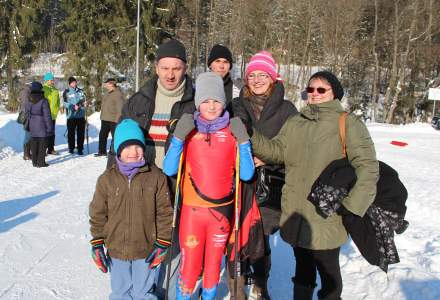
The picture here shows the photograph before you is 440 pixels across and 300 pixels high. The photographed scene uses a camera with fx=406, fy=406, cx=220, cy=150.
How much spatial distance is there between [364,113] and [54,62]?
1020 inches

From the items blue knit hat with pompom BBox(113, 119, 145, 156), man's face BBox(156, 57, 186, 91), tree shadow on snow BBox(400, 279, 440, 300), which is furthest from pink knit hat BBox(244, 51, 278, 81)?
tree shadow on snow BBox(400, 279, 440, 300)

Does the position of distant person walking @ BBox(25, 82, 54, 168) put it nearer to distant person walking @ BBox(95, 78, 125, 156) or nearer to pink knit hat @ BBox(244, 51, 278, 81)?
distant person walking @ BBox(95, 78, 125, 156)

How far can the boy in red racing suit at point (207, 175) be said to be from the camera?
2701 millimetres

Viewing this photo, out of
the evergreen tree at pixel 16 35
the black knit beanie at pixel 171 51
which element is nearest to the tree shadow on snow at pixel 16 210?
the black knit beanie at pixel 171 51

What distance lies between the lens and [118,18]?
28.5 m

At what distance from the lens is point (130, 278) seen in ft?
9.86

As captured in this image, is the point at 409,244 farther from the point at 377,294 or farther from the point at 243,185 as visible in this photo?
the point at 243,185

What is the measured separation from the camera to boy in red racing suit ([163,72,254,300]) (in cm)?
270

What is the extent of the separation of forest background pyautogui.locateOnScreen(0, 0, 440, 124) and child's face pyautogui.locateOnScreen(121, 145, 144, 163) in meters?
26.7

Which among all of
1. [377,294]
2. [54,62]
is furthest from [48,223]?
[54,62]

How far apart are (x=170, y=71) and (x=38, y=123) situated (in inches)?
267

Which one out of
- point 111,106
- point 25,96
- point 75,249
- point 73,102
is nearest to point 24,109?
point 25,96

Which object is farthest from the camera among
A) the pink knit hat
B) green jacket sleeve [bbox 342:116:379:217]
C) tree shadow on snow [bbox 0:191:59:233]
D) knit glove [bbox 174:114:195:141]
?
tree shadow on snow [bbox 0:191:59:233]

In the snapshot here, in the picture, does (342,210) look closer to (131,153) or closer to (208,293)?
(208,293)
